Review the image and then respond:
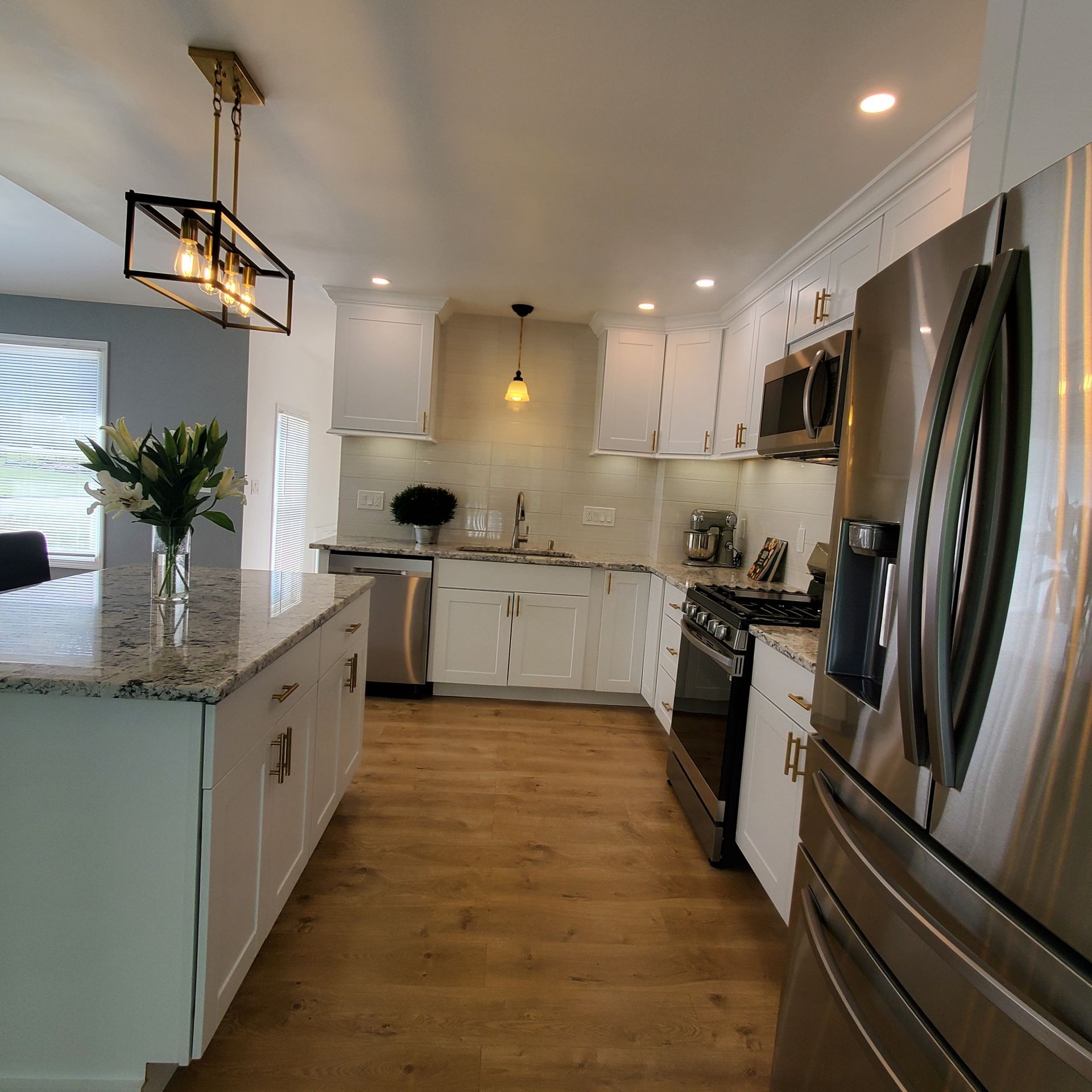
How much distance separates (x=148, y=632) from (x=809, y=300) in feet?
8.57

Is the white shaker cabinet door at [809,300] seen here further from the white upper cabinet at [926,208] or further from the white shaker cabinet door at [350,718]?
the white shaker cabinet door at [350,718]

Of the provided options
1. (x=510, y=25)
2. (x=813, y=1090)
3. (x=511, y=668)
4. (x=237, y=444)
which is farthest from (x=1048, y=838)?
(x=237, y=444)

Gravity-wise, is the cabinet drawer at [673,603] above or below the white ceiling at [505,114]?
below

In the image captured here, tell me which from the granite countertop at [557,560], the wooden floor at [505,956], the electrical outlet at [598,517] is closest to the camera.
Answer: the wooden floor at [505,956]

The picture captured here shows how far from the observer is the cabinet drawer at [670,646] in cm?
326

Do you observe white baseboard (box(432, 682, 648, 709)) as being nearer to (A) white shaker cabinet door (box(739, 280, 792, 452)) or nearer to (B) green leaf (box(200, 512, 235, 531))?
(A) white shaker cabinet door (box(739, 280, 792, 452))

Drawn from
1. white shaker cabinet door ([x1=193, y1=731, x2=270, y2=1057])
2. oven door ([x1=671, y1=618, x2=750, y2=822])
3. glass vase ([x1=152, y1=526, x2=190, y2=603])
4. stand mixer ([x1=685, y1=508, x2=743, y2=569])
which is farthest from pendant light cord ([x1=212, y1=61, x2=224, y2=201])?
stand mixer ([x1=685, y1=508, x2=743, y2=569])

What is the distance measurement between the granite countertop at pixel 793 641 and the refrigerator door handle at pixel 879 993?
23.3 inches

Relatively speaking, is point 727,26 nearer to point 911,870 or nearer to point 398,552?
point 911,870

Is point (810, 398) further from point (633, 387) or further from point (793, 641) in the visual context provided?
point (633, 387)

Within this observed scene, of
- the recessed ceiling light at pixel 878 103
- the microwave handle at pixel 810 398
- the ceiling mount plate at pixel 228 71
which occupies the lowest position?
the microwave handle at pixel 810 398

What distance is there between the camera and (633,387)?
164 inches

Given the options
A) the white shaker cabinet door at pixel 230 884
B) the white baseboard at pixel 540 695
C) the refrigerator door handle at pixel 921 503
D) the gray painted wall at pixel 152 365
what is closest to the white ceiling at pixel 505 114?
the refrigerator door handle at pixel 921 503

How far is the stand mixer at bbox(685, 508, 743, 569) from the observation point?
4.14 meters
